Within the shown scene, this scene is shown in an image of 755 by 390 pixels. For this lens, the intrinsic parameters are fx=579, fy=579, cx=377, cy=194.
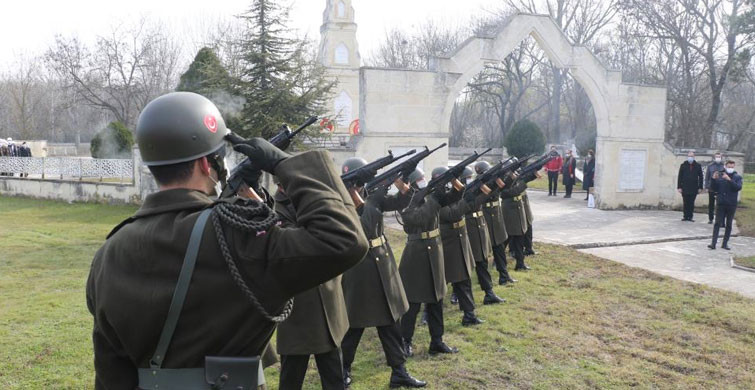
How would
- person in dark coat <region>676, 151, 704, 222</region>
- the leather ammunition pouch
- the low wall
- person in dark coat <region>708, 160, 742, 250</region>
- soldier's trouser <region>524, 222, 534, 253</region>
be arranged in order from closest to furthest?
the leather ammunition pouch → soldier's trouser <region>524, 222, 534, 253</region> → person in dark coat <region>708, 160, 742, 250</region> → person in dark coat <region>676, 151, 704, 222</region> → the low wall

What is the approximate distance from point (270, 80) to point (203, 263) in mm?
9269

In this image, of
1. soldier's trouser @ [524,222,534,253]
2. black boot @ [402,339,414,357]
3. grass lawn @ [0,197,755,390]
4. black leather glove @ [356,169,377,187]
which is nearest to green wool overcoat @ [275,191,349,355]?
black leather glove @ [356,169,377,187]

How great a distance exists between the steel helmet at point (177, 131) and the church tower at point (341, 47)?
3336 centimetres

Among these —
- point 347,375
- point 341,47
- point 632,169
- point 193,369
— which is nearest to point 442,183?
point 347,375

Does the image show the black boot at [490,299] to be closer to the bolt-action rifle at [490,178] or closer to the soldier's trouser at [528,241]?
the bolt-action rifle at [490,178]

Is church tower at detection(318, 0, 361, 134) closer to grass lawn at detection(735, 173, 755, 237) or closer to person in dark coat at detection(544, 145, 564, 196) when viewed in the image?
person in dark coat at detection(544, 145, 564, 196)

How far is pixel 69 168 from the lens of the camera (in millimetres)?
18828

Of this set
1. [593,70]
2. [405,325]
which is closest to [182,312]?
[405,325]

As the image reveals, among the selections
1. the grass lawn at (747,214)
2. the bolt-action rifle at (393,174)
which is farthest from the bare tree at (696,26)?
the bolt-action rifle at (393,174)

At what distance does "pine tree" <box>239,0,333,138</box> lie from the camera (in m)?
10.5

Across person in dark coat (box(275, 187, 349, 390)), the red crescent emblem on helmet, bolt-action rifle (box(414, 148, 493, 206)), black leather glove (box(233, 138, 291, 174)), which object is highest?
the red crescent emblem on helmet

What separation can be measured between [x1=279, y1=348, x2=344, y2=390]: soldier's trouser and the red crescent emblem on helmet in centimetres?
255

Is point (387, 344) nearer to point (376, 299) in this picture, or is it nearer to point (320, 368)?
point (376, 299)

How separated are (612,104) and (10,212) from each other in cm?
1747
